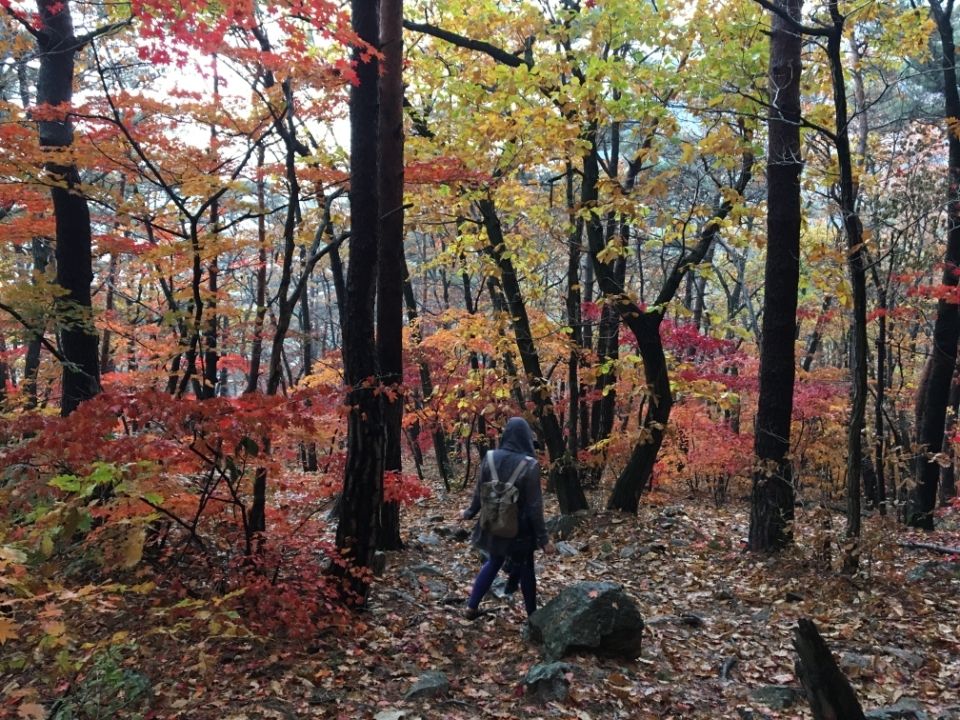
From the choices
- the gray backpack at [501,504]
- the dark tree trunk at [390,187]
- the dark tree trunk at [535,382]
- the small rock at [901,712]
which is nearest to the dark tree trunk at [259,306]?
the dark tree trunk at [390,187]

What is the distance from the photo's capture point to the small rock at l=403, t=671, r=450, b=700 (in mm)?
4359

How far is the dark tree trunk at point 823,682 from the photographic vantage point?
370 centimetres

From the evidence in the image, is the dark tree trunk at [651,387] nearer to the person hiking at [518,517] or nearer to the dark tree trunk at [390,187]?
the dark tree trunk at [390,187]

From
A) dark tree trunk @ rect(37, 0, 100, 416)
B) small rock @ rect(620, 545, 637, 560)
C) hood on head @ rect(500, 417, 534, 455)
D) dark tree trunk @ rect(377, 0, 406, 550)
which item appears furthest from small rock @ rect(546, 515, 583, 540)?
dark tree trunk @ rect(37, 0, 100, 416)

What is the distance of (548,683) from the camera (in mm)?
4438

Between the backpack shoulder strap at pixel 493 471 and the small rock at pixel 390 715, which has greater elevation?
the backpack shoulder strap at pixel 493 471

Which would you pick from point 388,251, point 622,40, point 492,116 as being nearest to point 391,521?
point 388,251

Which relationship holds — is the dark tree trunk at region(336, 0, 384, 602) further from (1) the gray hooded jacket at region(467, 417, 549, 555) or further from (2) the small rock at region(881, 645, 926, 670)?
(2) the small rock at region(881, 645, 926, 670)

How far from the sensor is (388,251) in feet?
23.5

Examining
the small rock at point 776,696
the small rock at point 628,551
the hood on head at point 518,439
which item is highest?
the hood on head at point 518,439

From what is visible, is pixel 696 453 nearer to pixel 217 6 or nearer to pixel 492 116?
pixel 492 116

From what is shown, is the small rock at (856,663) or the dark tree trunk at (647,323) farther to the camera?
the dark tree trunk at (647,323)

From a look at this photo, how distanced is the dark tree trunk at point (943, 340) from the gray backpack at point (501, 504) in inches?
276

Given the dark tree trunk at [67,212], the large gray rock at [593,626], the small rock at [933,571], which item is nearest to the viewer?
the large gray rock at [593,626]
